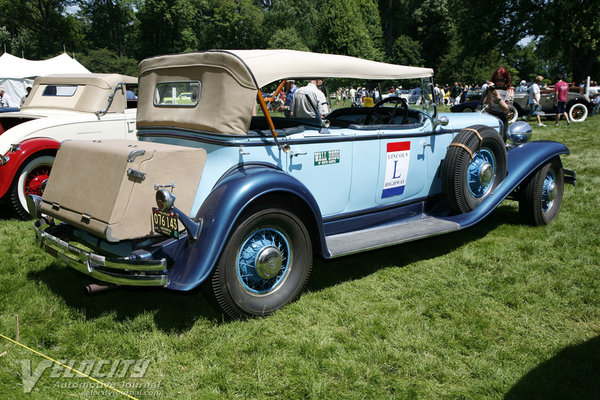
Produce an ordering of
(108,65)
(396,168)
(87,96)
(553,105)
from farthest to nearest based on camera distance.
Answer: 1. (108,65)
2. (553,105)
3. (87,96)
4. (396,168)

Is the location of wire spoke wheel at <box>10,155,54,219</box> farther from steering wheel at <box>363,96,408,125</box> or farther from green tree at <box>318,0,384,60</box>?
green tree at <box>318,0,384,60</box>

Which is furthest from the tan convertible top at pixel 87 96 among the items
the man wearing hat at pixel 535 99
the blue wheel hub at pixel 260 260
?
the man wearing hat at pixel 535 99

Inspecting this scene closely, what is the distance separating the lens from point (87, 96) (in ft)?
23.7

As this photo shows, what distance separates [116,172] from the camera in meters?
2.97

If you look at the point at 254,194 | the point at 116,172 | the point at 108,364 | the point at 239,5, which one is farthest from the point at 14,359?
the point at 239,5

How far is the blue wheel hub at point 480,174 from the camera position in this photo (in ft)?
16.2

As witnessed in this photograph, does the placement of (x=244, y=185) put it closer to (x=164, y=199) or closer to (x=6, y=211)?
(x=164, y=199)

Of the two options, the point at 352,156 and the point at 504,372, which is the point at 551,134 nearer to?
the point at 352,156

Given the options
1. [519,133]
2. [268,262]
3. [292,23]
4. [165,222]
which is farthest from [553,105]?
[292,23]

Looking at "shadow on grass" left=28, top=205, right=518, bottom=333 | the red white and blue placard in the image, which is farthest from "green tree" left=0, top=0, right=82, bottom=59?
the red white and blue placard

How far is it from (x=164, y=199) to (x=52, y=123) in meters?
4.57

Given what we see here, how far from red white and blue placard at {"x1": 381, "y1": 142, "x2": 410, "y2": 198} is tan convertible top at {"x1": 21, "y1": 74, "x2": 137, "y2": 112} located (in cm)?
485

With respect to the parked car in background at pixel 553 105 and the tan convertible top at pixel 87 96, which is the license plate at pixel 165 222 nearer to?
the tan convertible top at pixel 87 96

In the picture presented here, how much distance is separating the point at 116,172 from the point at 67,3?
2416 inches
